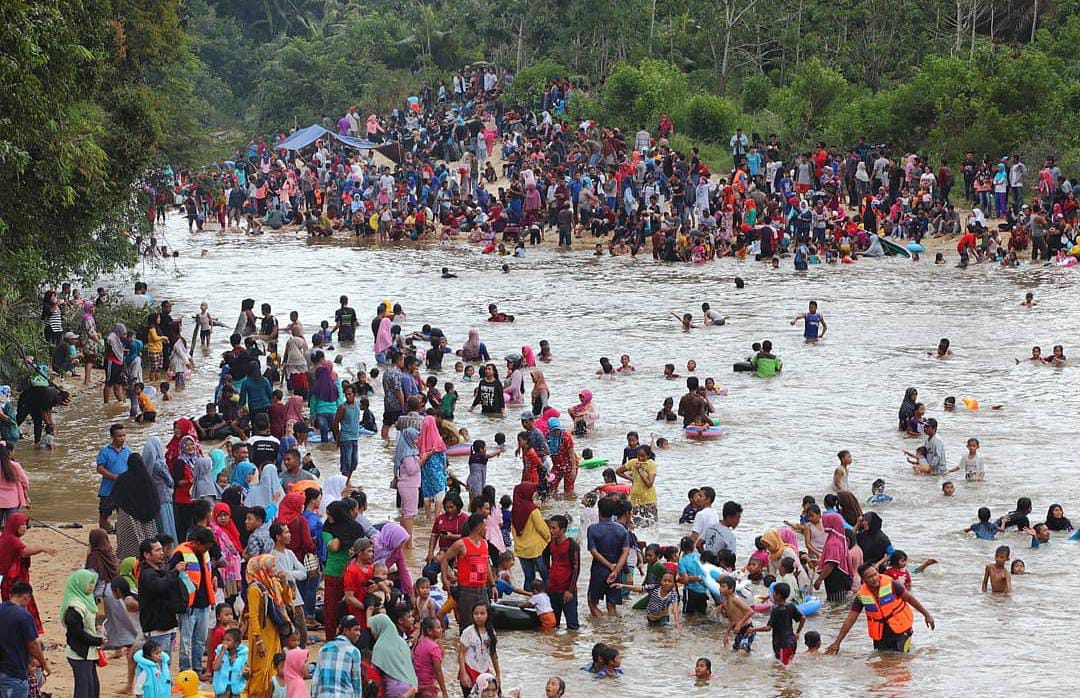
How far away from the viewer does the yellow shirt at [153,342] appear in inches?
910

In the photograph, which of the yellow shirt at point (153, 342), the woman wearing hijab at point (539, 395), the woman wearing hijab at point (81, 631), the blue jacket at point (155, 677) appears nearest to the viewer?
the blue jacket at point (155, 677)

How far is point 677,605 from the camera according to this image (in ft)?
42.2

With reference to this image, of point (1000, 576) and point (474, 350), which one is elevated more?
point (474, 350)

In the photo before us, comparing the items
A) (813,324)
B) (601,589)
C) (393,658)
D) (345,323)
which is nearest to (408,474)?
(601,589)

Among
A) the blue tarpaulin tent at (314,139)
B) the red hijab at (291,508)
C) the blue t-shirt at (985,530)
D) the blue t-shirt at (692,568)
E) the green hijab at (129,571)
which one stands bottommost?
the blue t-shirt at (985,530)

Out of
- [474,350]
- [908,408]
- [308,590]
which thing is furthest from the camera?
[474,350]

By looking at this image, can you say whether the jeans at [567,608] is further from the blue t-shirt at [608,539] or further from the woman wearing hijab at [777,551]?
the woman wearing hijab at [777,551]

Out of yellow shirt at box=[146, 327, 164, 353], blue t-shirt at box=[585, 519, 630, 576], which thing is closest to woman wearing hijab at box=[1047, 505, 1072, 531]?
blue t-shirt at box=[585, 519, 630, 576]

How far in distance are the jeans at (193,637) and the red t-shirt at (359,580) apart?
101cm

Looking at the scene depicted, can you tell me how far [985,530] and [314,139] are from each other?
123ft

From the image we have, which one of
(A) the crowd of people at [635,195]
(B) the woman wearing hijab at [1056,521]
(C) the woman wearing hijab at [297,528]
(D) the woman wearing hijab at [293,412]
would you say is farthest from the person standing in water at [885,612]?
(A) the crowd of people at [635,195]

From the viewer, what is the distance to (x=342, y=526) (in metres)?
11.7

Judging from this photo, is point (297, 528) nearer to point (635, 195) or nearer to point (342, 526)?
point (342, 526)

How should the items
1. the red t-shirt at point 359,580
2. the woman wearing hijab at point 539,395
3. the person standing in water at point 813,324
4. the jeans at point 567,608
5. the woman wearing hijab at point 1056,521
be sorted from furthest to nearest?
the person standing in water at point 813,324, the woman wearing hijab at point 539,395, the woman wearing hijab at point 1056,521, the jeans at point 567,608, the red t-shirt at point 359,580
